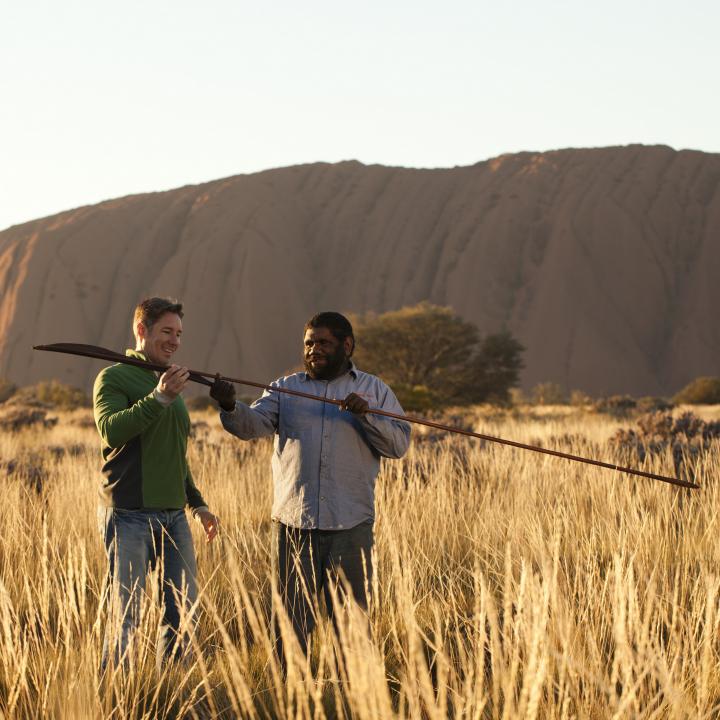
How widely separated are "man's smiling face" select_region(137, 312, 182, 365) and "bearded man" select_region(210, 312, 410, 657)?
1.15ft

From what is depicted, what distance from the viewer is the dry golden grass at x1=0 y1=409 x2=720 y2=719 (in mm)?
2107

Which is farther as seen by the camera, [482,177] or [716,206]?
[482,177]

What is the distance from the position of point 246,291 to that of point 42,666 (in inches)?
2005

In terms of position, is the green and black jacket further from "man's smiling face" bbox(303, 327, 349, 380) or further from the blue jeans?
"man's smiling face" bbox(303, 327, 349, 380)

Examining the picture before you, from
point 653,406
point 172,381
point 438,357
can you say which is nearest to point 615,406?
point 653,406

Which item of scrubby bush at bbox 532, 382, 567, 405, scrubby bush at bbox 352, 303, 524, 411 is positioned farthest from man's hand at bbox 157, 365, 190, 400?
scrubby bush at bbox 532, 382, 567, 405

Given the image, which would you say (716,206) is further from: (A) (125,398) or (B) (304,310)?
(A) (125,398)

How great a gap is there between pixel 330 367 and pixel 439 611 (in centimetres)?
138

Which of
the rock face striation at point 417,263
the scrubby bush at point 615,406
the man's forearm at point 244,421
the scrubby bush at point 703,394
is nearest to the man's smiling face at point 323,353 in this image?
the man's forearm at point 244,421

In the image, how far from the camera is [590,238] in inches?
1933

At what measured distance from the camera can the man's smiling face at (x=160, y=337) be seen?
3457 mm

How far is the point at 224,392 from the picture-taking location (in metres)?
3.19

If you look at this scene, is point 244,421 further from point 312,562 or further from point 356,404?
point 312,562

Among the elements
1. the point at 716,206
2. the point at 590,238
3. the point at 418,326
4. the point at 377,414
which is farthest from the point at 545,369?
the point at 377,414
